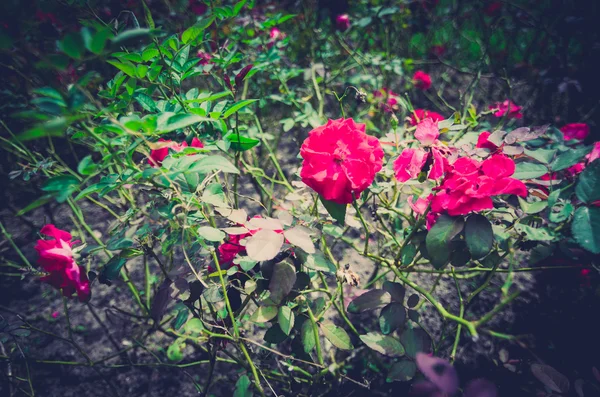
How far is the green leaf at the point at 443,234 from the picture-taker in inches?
27.5

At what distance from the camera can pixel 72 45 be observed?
0.43 m

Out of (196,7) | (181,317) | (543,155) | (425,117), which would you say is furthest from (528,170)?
(196,7)

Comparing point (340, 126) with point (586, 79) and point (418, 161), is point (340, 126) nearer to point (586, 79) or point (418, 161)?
point (418, 161)

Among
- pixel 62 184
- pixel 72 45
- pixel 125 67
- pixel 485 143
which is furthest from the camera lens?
pixel 485 143

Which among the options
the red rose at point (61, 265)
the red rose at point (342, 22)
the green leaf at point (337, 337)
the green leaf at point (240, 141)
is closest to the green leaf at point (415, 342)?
the green leaf at point (337, 337)

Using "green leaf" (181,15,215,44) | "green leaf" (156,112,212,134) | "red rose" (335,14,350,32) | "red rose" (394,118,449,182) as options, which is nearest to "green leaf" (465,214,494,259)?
"red rose" (394,118,449,182)

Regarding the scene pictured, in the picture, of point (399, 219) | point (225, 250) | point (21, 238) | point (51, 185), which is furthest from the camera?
point (21, 238)

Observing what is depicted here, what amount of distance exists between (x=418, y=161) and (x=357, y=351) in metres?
1.00

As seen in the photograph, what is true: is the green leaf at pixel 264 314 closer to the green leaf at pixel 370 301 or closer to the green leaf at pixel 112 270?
the green leaf at pixel 370 301

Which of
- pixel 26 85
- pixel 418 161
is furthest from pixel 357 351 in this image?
pixel 26 85

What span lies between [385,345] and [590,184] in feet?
1.94

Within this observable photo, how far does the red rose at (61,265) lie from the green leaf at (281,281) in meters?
0.52

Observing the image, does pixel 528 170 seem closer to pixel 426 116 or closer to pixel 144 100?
pixel 426 116

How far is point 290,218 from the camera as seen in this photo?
775mm
